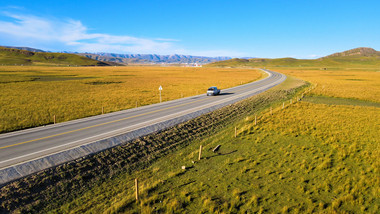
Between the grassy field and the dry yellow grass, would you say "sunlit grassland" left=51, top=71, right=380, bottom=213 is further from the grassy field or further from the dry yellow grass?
the dry yellow grass

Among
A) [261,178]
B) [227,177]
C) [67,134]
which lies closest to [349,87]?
[261,178]

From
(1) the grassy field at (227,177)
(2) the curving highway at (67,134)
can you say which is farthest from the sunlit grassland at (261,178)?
(2) the curving highway at (67,134)

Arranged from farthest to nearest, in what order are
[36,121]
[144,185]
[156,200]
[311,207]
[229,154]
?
1. [36,121]
2. [229,154]
3. [144,185]
4. [156,200]
5. [311,207]

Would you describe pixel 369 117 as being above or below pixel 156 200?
above

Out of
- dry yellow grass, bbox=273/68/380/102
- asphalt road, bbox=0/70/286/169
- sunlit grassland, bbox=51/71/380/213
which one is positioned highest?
dry yellow grass, bbox=273/68/380/102

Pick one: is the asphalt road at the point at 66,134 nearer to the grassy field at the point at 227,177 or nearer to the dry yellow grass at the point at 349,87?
the grassy field at the point at 227,177

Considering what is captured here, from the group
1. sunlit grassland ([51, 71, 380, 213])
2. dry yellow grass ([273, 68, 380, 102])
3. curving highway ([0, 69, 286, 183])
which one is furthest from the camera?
dry yellow grass ([273, 68, 380, 102])

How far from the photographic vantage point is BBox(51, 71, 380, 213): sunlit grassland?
10.3 m

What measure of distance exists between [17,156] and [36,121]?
11262mm

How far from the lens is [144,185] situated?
12.0 meters

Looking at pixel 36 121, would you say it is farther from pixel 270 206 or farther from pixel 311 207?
pixel 311 207

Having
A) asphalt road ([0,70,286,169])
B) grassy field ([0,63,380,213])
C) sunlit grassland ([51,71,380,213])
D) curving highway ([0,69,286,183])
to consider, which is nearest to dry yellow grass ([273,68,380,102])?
sunlit grassland ([51,71,380,213])

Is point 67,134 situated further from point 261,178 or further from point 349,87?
point 349,87

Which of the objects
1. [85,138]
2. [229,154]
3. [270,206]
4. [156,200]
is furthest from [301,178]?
[85,138]
